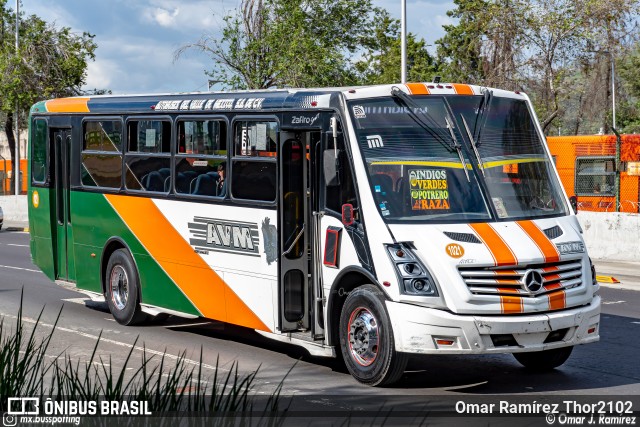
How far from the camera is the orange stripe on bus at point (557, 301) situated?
371 inches

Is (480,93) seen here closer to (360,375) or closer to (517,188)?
(517,188)

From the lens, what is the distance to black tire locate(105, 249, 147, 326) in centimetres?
1347

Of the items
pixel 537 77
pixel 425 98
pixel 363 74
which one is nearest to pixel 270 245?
pixel 425 98

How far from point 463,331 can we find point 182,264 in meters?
4.54

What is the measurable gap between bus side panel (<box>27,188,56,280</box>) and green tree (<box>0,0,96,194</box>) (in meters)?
28.0

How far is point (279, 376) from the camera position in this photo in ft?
33.5

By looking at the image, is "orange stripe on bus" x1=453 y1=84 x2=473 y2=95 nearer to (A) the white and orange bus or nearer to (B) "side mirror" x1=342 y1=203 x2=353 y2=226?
(A) the white and orange bus

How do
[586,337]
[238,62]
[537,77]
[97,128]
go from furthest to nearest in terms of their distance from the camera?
[238,62] → [537,77] → [97,128] → [586,337]

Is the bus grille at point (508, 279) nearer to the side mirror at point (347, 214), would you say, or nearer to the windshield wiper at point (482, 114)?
the side mirror at point (347, 214)

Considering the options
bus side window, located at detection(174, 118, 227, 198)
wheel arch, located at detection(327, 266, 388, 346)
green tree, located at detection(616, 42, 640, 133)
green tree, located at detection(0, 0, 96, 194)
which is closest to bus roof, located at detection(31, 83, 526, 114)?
bus side window, located at detection(174, 118, 227, 198)

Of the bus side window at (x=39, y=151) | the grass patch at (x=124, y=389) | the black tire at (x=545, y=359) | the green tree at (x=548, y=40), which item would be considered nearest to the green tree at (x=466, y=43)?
the green tree at (x=548, y=40)

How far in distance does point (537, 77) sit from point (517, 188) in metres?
22.2

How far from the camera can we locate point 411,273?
9266 millimetres

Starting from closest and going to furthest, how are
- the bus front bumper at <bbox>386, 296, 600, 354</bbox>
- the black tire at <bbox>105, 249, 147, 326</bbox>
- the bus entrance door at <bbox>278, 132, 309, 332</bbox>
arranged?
the bus front bumper at <bbox>386, 296, 600, 354</bbox>, the bus entrance door at <bbox>278, 132, 309, 332</bbox>, the black tire at <bbox>105, 249, 147, 326</bbox>
